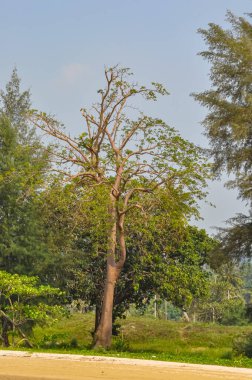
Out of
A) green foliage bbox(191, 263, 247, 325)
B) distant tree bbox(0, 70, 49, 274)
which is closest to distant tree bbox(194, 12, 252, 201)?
distant tree bbox(0, 70, 49, 274)

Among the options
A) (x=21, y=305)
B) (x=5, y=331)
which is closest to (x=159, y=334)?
(x=5, y=331)

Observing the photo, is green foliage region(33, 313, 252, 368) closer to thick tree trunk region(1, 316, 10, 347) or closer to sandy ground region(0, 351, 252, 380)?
thick tree trunk region(1, 316, 10, 347)

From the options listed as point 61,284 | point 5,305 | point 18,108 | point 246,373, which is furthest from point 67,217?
point 246,373

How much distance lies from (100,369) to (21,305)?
10.4 meters

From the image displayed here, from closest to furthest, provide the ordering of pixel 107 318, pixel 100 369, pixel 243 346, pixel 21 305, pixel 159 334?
pixel 100 369 → pixel 243 346 → pixel 21 305 → pixel 107 318 → pixel 159 334

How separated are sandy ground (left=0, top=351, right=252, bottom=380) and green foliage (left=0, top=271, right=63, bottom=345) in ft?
18.7

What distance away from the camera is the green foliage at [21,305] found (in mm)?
26922

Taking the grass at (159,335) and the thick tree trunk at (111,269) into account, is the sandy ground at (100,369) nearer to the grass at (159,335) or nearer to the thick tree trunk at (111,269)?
the thick tree trunk at (111,269)

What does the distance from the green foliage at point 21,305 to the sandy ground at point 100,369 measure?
569cm

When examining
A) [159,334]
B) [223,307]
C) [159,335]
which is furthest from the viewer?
[223,307]

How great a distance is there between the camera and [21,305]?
2803 cm

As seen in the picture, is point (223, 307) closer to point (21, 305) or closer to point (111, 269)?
point (111, 269)

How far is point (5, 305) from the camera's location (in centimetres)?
2945

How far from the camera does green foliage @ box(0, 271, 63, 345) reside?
26.9 meters
